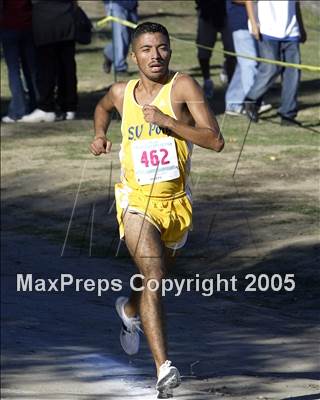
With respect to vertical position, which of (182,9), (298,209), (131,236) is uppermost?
(131,236)

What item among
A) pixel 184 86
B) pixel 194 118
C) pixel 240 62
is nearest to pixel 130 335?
pixel 194 118

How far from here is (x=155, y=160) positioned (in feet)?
21.1

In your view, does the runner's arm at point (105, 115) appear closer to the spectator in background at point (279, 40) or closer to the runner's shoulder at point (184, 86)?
the runner's shoulder at point (184, 86)

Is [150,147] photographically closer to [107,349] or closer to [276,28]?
[107,349]

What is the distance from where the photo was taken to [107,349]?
754 cm

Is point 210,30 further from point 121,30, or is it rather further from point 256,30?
point 256,30

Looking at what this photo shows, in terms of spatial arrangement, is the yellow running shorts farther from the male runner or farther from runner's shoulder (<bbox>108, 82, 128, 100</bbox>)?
runner's shoulder (<bbox>108, 82, 128, 100</bbox>)

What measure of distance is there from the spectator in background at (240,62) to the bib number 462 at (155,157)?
902cm

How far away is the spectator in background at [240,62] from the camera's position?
51.4 feet

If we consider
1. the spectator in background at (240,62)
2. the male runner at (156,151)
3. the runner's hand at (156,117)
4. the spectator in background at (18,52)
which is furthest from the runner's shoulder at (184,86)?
the spectator in background at (18,52)

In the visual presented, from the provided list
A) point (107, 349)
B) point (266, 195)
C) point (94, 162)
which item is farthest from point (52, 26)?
point (107, 349)

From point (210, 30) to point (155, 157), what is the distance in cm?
1112

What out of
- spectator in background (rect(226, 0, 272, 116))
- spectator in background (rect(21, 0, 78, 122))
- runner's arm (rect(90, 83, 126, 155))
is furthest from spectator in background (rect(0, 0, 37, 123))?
runner's arm (rect(90, 83, 126, 155))

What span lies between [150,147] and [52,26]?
931 cm
